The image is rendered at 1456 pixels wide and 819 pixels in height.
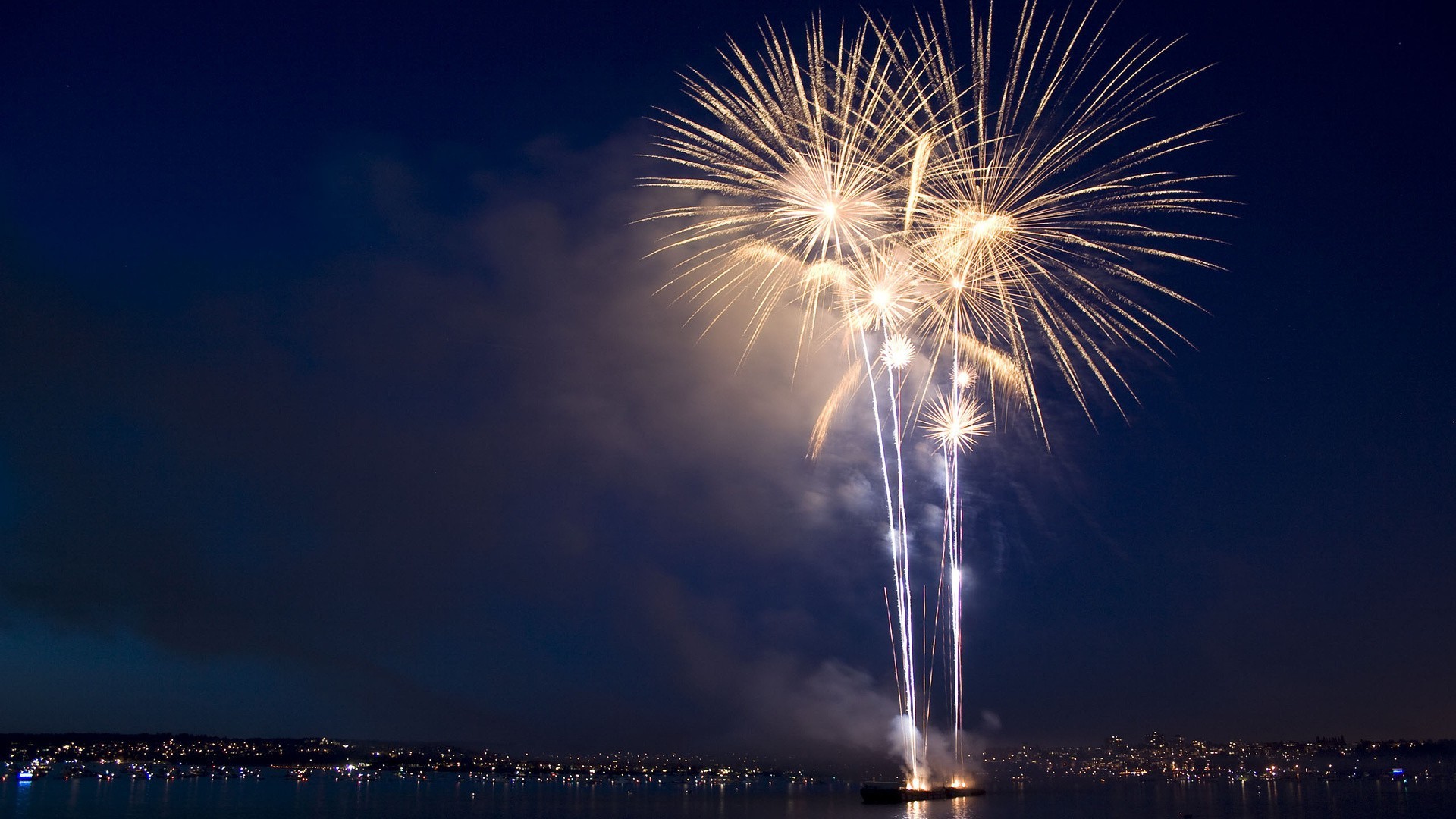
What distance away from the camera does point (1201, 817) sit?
252 ft

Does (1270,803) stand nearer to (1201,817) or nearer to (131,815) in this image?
(1201,817)

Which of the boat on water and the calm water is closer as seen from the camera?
the calm water

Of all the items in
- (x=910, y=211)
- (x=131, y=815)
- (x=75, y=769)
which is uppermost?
(x=910, y=211)

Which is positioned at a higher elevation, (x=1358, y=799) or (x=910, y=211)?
(x=910, y=211)

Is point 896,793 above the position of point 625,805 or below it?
above

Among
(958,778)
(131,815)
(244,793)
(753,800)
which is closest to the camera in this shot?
(131,815)

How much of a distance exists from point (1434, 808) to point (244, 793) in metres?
124

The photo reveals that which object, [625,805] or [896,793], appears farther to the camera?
[625,805]

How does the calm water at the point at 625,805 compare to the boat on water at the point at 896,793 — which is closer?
the calm water at the point at 625,805

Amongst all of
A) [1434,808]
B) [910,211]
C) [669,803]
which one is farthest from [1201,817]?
[910,211]

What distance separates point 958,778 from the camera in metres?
107

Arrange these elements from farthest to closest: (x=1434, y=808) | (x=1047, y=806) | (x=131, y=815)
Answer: (x=1047, y=806) < (x=1434, y=808) < (x=131, y=815)

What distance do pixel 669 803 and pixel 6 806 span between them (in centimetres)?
5986

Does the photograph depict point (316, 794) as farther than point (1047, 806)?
Yes
